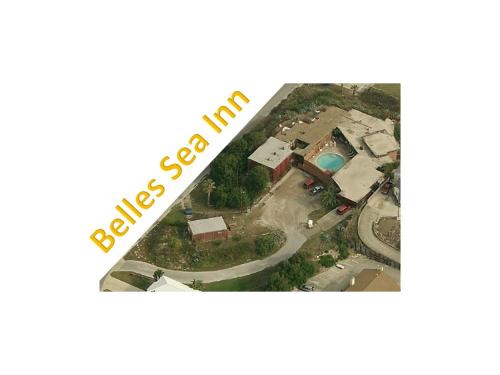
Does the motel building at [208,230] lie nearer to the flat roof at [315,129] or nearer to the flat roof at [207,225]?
the flat roof at [207,225]

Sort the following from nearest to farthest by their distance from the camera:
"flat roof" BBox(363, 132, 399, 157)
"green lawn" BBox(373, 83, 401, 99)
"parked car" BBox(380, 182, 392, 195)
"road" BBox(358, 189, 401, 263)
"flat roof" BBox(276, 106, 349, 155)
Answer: "road" BBox(358, 189, 401, 263)
"parked car" BBox(380, 182, 392, 195)
"flat roof" BBox(363, 132, 399, 157)
"flat roof" BBox(276, 106, 349, 155)
"green lawn" BBox(373, 83, 401, 99)

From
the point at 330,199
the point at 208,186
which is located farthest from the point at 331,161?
the point at 208,186

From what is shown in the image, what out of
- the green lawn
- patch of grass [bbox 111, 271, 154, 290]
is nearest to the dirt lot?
patch of grass [bbox 111, 271, 154, 290]

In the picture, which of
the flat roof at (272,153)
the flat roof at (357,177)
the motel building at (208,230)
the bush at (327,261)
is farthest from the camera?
the flat roof at (272,153)

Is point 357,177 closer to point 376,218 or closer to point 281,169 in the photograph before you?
point 376,218

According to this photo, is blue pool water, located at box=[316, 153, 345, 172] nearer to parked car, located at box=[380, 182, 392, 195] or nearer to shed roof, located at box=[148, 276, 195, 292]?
parked car, located at box=[380, 182, 392, 195]

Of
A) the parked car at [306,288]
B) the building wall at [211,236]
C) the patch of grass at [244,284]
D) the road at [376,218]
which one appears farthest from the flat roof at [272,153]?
the parked car at [306,288]
